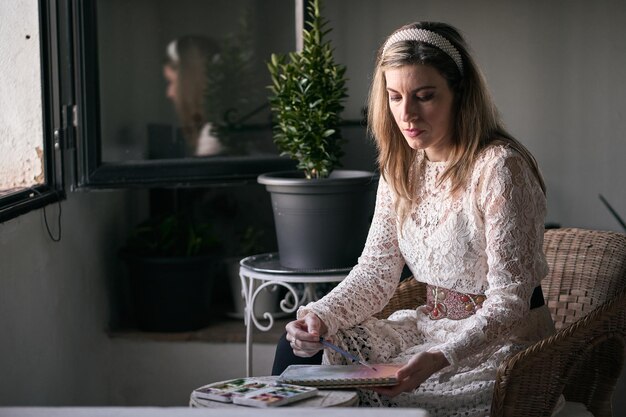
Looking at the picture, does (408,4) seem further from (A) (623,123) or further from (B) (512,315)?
(B) (512,315)

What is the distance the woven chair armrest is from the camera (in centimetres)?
197

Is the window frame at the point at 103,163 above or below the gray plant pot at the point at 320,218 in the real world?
above

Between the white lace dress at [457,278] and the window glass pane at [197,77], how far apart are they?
935mm

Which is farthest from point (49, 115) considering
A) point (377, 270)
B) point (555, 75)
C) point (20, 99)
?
point (555, 75)

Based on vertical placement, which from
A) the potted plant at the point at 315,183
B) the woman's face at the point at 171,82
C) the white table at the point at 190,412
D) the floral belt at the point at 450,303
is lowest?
the floral belt at the point at 450,303

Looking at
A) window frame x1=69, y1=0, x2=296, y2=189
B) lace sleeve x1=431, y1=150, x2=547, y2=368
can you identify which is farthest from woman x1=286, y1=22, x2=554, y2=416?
window frame x1=69, y1=0, x2=296, y2=189

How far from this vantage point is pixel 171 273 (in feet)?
10.9

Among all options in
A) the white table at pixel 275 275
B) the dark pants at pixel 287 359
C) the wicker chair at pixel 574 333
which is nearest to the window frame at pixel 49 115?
the white table at pixel 275 275

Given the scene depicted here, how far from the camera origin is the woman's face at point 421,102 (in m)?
2.17

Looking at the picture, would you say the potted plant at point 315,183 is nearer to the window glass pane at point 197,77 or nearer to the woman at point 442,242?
the window glass pane at point 197,77

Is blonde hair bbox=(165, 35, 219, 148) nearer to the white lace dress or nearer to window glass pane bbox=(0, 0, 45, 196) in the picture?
window glass pane bbox=(0, 0, 45, 196)

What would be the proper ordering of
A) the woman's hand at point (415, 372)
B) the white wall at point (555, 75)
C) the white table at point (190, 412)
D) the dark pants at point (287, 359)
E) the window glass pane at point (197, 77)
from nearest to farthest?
1. the white table at point (190, 412)
2. the woman's hand at point (415, 372)
3. the dark pants at point (287, 359)
4. the window glass pane at point (197, 77)
5. the white wall at point (555, 75)

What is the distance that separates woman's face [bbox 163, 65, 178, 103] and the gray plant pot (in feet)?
1.68

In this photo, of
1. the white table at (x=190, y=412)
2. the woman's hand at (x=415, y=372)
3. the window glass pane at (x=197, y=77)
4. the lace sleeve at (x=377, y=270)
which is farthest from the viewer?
the window glass pane at (x=197, y=77)
